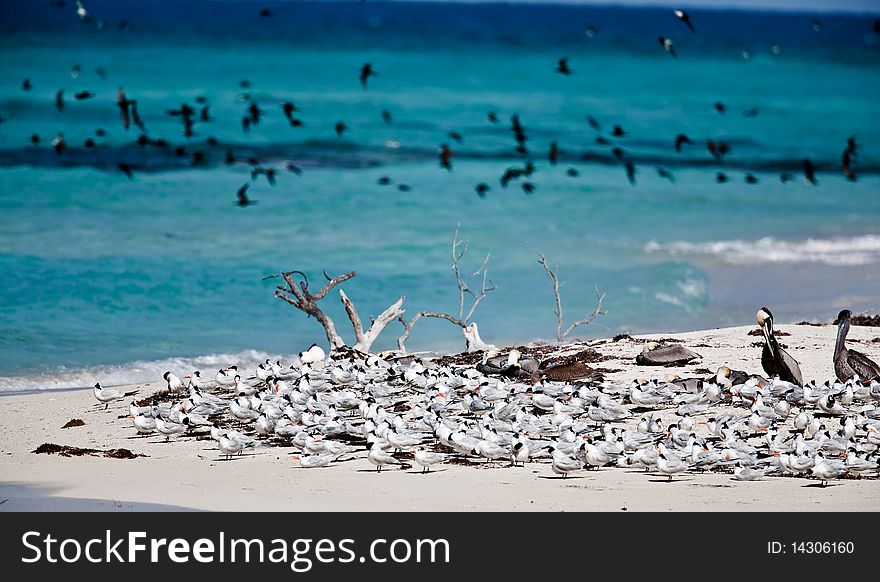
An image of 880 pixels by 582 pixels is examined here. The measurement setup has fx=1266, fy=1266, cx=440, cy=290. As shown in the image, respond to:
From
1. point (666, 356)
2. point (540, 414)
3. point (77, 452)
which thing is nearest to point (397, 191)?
point (666, 356)

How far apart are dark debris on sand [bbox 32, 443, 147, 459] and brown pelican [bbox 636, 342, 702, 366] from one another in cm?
541

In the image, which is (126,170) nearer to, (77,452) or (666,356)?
(666,356)

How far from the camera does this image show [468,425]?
10578mm

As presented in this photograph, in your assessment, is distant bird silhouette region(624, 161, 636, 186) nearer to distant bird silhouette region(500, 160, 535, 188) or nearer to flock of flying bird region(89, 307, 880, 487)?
distant bird silhouette region(500, 160, 535, 188)

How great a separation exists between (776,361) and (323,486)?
17.0ft

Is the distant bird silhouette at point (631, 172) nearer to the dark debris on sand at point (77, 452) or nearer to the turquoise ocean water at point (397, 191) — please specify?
the turquoise ocean water at point (397, 191)

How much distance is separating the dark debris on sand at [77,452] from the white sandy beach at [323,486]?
0.10m

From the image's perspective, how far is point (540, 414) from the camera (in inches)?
452

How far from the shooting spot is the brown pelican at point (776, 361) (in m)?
12.3

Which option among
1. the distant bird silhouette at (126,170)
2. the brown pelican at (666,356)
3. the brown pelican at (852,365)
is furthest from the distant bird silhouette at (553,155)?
the brown pelican at (852,365)

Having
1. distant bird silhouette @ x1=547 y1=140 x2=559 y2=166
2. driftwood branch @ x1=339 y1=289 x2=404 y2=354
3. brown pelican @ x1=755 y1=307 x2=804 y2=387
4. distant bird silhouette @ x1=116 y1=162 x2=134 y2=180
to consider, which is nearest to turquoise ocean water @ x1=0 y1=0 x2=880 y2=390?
distant bird silhouette @ x1=547 y1=140 x2=559 y2=166

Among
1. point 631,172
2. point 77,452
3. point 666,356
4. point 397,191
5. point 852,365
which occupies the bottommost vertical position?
point 77,452

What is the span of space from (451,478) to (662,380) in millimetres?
3633

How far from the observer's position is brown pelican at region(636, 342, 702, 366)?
13078mm
